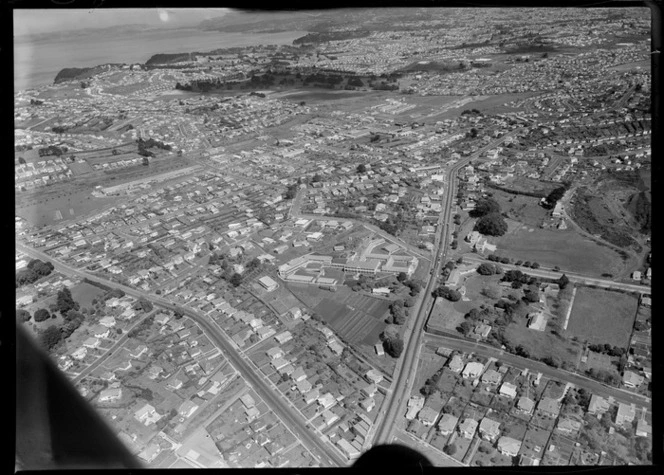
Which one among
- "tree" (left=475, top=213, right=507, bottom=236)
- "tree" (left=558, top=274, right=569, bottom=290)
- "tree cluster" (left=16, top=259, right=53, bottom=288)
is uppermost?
"tree cluster" (left=16, top=259, right=53, bottom=288)

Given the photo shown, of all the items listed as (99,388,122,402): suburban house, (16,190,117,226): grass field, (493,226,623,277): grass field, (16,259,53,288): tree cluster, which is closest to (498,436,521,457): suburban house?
(493,226,623,277): grass field

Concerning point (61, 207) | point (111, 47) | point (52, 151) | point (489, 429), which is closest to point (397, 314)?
point (489, 429)

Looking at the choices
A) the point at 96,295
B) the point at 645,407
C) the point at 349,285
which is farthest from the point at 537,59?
the point at 96,295

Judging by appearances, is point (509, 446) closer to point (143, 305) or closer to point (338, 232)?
point (338, 232)

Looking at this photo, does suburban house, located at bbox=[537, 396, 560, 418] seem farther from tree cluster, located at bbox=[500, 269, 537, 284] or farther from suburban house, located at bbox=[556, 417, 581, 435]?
tree cluster, located at bbox=[500, 269, 537, 284]

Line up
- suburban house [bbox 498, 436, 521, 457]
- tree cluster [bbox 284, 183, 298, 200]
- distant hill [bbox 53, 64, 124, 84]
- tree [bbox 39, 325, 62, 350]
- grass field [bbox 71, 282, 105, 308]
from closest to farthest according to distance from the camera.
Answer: suburban house [bbox 498, 436, 521, 457]
tree [bbox 39, 325, 62, 350]
grass field [bbox 71, 282, 105, 308]
distant hill [bbox 53, 64, 124, 84]
tree cluster [bbox 284, 183, 298, 200]

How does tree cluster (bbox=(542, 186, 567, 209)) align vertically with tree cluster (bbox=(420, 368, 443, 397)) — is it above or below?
above
